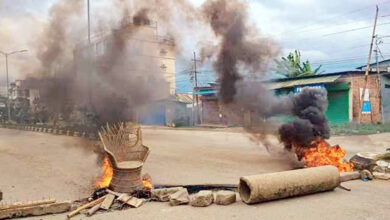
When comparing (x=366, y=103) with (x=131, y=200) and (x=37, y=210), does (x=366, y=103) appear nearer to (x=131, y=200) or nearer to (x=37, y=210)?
(x=131, y=200)

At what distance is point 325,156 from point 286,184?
326 cm

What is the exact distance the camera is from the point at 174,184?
7.21 metres

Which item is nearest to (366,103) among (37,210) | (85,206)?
(85,206)

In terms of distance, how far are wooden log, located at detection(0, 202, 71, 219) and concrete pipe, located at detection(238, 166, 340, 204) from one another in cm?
304

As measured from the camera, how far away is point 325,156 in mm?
8383

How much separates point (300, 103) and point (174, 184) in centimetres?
471

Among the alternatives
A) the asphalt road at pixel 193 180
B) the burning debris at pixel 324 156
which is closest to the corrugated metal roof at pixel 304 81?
the asphalt road at pixel 193 180

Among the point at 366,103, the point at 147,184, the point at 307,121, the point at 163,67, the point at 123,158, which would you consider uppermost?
the point at 163,67

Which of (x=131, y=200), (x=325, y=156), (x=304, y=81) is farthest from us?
(x=304, y=81)

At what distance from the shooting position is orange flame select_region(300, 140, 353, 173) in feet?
26.1

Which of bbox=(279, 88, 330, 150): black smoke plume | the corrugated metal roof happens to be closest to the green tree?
the corrugated metal roof

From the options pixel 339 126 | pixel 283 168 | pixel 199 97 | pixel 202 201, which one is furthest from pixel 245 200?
pixel 199 97

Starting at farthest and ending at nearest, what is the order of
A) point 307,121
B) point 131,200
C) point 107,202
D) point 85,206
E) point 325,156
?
point 307,121 → point 325,156 → point 131,200 → point 107,202 → point 85,206

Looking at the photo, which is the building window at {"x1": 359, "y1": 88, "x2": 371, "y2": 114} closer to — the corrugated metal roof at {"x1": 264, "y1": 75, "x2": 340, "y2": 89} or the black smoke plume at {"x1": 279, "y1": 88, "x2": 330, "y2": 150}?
the corrugated metal roof at {"x1": 264, "y1": 75, "x2": 340, "y2": 89}
